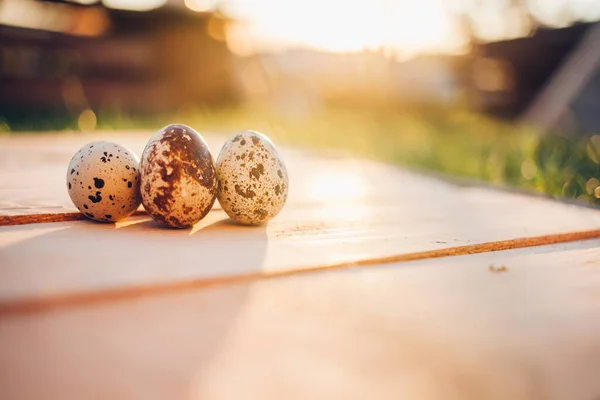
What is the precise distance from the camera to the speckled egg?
7.31ft

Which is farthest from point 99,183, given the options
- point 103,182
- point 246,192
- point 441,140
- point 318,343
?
point 441,140

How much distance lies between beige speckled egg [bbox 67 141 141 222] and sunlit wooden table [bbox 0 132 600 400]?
10 cm

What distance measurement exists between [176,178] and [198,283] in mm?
682

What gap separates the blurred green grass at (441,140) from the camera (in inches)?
165

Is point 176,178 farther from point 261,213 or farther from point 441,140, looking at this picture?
point 441,140

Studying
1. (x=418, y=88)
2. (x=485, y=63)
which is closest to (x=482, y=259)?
(x=485, y=63)

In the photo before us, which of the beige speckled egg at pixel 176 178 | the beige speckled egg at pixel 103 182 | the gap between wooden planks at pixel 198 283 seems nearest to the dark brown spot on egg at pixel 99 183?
the beige speckled egg at pixel 103 182

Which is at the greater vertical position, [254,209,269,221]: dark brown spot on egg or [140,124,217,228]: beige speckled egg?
[140,124,217,228]: beige speckled egg

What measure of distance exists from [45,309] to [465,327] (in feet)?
3.47

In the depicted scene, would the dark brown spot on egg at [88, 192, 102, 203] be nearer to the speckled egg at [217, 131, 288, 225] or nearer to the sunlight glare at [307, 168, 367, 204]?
the speckled egg at [217, 131, 288, 225]

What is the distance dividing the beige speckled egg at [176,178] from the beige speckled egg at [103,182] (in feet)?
0.39

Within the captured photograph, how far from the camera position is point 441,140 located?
689cm

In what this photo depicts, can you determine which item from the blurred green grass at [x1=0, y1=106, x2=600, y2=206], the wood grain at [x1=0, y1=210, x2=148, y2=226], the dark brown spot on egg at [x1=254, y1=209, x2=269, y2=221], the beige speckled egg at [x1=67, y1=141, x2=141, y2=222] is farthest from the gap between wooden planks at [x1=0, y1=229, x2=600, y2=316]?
the blurred green grass at [x1=0, y1=106, x2=600, y2=206]

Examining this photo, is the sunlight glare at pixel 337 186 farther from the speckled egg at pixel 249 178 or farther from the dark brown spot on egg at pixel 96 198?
the dark brown spot on egg at pixel 96 198
